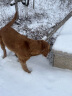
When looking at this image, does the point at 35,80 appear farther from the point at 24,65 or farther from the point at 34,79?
the point at 24,65

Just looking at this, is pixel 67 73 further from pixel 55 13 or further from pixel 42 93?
pixel 55 13

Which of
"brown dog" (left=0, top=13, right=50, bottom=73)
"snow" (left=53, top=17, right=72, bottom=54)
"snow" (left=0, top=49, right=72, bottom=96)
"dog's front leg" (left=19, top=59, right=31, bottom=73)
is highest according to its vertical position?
"brown dog" (left=0, top=13, right=50, bottom=73)

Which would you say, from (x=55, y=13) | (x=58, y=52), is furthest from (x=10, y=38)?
(x=55, y=13)

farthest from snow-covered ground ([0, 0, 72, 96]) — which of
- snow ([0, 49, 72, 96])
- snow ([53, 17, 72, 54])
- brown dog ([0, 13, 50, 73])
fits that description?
snow ([53, 17, 72, 54])

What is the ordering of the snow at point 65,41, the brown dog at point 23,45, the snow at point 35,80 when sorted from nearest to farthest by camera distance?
the brown dog at point 23,45 → the snow at point 35,80 → the snow at point 65,41

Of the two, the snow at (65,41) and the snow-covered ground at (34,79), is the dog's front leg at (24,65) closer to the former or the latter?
the snow-covered ground at (34,79)

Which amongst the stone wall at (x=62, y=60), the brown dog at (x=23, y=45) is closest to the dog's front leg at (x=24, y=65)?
the brown dog at (x=23, y=45)

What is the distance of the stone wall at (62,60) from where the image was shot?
268 centimetres

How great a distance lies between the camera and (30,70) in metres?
2.96

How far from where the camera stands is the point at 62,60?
2.78 metres

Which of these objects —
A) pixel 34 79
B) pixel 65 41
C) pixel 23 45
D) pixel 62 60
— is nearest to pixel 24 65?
pixel 34 79

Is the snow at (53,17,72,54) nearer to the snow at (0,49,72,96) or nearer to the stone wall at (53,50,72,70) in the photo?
the stone wall at (53,50,72,70)

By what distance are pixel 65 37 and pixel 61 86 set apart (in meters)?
1.03

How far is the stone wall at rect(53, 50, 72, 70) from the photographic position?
8.79ft
